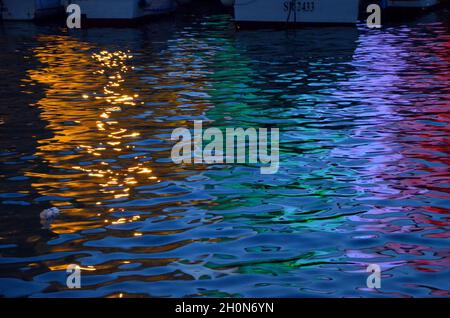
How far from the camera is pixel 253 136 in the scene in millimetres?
15039

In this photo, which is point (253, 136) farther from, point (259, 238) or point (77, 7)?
point (77, 7)

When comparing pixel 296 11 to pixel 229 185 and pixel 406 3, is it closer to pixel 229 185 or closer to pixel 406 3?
pixel 406 3

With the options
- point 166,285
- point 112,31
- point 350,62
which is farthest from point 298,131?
point 112,31

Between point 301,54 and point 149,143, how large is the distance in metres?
14.5

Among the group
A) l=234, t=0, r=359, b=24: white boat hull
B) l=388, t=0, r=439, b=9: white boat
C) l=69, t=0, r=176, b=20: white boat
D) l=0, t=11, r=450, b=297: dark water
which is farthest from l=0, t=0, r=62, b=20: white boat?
l=0, t=11, r=450, b=297: dark water

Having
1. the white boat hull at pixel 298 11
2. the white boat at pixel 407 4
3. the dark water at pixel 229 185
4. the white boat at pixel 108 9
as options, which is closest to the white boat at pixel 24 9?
the white boat at pixel 108 9

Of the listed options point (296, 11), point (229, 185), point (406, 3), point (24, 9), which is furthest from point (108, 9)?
point (229, 185)

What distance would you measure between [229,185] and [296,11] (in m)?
27.0

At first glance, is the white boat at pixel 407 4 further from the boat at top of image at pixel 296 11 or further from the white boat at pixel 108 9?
the white boat at pixel 108 9

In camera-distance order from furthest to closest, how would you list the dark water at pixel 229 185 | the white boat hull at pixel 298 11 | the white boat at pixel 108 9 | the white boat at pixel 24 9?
the white boat at pixel 24 9, the white boat at pixel 108 9, the white boat hull at pixel 298 11, the dark water at pixel 229 185

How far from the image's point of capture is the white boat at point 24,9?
150ft

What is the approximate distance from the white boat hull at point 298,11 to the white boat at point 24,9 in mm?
13968

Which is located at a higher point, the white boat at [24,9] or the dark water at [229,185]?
the white boat at [24,9]

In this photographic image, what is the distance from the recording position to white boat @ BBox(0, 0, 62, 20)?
45656 mm
